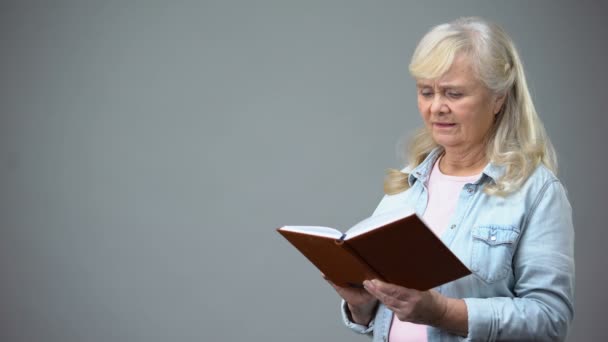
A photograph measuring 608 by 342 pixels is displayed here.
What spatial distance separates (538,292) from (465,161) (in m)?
0.40

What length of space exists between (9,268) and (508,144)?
2446 millimetres

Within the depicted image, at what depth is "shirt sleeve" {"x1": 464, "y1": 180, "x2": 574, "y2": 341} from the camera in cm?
172

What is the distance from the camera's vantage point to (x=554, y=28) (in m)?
3.62

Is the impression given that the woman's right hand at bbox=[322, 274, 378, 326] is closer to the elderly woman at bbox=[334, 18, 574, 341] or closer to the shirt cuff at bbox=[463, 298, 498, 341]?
the elderly woman at bbox=[334, 18, 574, 341]

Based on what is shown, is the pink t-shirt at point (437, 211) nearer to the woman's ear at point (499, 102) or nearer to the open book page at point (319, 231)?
the woman's ear at point (499, 102)

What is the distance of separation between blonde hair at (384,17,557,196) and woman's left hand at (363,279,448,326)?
1.05ft

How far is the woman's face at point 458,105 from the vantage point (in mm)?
1858

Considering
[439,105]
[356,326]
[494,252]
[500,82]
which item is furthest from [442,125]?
[356,326]

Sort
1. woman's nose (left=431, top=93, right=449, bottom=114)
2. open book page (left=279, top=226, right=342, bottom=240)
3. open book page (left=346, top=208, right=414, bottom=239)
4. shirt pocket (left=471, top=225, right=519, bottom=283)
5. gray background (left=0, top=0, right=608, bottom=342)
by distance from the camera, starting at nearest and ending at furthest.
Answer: open book page (left=346, top=208, right=414, bottom=239)
open book page (left=279, top=226, right=342, bottom=240)
shirt pocket (left=471, top=225, right=519, bottom=283)
woman's nose (left=431, top=93, right=449, bottom=114)
gray background (left=0, top=0, right=608, bottom=342)

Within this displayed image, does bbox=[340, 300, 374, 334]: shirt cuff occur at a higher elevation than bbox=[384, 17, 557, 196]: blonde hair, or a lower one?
lower

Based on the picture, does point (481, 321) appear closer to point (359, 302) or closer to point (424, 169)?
Answer: point (359, 302)

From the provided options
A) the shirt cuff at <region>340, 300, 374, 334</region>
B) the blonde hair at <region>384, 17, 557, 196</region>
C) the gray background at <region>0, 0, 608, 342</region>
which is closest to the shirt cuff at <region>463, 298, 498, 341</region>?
the blonde hair at <region>384, 17, 557, 196</region>

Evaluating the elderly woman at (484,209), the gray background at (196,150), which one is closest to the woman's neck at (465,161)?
the elderly woman at (484,209)

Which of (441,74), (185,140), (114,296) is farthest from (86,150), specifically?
(441,74)
